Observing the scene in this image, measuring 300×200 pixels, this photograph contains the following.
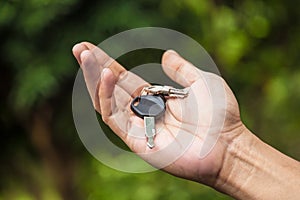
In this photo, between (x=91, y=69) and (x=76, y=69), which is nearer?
(x=91, y=69)

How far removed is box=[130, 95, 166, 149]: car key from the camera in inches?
57.9

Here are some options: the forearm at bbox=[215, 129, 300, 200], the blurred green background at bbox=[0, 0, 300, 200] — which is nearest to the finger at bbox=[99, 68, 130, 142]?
the forearm at bbox=[215, 129, 300, 200]

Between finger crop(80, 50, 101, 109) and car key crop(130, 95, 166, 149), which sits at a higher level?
finger crop(80, 50, 101, 109)

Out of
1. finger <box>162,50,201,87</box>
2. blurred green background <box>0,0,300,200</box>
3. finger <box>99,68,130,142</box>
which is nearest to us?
finger <box>99,68,130,142</box>

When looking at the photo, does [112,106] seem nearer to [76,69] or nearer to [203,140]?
[203,140]

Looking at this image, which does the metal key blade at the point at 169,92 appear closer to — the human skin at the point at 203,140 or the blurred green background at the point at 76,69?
the human skin at the point at 203,140

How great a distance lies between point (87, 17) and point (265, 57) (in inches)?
35.4

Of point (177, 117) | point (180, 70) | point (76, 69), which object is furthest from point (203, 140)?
point (76, 69)

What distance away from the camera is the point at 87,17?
7.40 ft

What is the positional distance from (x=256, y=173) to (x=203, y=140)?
0.44 feet

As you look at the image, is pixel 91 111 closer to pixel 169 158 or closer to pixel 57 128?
pixel 57 128

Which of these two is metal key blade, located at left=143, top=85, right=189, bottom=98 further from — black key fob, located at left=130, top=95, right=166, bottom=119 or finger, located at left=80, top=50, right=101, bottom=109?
finger, located at left=80, top=50, right=101, bottom=109

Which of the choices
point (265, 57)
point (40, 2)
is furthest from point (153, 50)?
point (265, 57)

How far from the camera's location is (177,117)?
5.03ft
